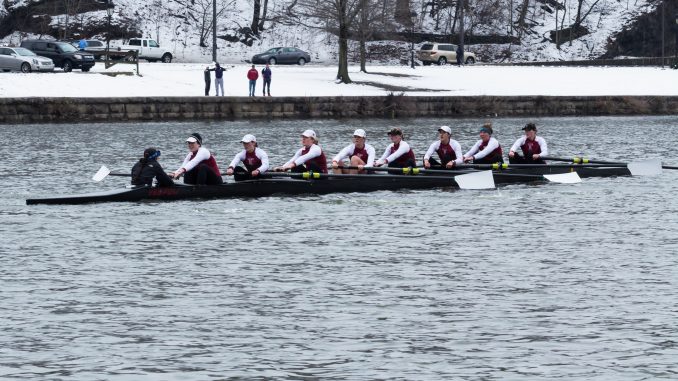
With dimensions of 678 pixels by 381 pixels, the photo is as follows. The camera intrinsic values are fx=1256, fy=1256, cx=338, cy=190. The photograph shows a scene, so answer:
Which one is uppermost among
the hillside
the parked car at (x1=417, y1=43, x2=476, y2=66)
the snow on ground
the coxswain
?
the hillside

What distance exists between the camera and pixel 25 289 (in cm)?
1873

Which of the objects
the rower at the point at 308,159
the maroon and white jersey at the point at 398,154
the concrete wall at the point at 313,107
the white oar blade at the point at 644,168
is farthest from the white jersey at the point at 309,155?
the concrete wall at the point at 313,107

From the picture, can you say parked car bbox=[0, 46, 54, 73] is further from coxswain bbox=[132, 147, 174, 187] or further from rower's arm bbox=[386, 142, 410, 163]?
coxswain bbox=[132, 147, 174, 187]

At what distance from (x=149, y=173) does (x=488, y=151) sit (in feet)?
29.6

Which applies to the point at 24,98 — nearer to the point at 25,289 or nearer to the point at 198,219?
the point at 198,219

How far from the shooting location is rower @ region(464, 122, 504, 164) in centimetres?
3089

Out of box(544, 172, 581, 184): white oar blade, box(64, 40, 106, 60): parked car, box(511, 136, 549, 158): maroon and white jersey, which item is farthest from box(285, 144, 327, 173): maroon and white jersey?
box(64, 40, 106, 60): parked car

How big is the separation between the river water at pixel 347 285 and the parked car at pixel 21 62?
30.4 metres

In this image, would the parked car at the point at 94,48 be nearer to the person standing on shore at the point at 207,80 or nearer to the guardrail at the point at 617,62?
the person standing on shore at the point at 207,80

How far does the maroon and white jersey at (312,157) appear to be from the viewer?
2788cm

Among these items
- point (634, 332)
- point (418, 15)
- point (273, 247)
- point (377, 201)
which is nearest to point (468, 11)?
point (418, 15)

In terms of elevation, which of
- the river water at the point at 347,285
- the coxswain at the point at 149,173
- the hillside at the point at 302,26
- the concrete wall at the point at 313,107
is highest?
the hillside at the point at 302,26

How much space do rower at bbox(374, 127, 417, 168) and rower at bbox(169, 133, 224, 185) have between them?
4.23m

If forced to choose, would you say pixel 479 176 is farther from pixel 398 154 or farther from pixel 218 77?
pixel 218 77
